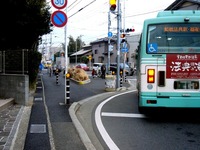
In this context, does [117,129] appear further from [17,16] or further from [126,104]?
[17,16]

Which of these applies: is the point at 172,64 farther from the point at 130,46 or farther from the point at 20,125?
the point at 130,46

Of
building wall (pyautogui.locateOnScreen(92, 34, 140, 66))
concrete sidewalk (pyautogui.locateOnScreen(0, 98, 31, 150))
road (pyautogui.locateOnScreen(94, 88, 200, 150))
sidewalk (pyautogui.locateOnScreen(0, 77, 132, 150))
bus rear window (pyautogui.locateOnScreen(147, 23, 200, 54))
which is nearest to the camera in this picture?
concrete sidewalk (pyautogui.locateOnScreen(0, 98, 31, 150))

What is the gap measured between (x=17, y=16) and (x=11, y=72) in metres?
4.22

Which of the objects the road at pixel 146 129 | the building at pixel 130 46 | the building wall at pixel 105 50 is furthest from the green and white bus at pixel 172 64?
the building wall at pixel 105 50

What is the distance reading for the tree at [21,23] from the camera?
14.0 m

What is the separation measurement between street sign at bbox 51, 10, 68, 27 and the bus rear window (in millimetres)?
3645

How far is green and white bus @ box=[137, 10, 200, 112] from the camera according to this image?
7.59 m

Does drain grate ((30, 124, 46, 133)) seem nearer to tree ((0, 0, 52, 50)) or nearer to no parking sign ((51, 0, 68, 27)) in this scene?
no parking sign ((51, 0, 68, 27))

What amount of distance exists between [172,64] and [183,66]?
305 mm

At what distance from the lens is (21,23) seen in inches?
570

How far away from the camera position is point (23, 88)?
10258mm

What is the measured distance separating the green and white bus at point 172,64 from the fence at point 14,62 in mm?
5278

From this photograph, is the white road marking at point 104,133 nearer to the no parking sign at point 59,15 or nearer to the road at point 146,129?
the road at point 146,129

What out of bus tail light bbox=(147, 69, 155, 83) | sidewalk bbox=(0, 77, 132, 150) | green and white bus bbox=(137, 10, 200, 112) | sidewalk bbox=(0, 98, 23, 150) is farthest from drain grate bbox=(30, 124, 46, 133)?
bus tail light bbox=(147, 69, 155, 83)
